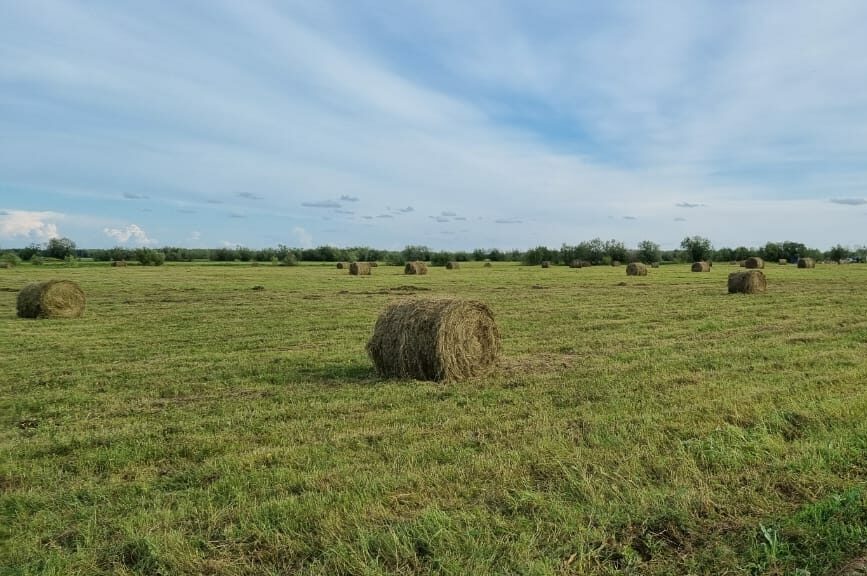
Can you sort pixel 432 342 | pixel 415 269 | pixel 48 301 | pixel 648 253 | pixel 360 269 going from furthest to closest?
pixel 648 253
pixel 415 269
pixel 360 269
pixel 48 301
pixel 432 342

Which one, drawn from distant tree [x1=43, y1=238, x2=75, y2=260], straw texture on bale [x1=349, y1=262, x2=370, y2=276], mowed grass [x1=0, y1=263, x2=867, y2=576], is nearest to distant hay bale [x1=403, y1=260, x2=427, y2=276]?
straw texture on bale [x1=349, y1=262, x2=370, y2=276]

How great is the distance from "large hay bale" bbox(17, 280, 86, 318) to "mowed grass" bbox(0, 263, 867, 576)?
9.26 meters

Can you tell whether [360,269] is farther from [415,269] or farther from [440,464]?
[440,464]

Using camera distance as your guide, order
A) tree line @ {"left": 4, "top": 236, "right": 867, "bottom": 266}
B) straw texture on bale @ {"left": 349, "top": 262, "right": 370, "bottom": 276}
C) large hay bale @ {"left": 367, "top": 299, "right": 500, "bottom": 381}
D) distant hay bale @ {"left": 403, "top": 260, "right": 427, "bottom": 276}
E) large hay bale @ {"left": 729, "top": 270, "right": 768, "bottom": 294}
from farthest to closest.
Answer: tree line @ {"left": 4, "top": 236, "right": 867, "bottom": 266}
distant hay bale @ {"left": 403, "top": 260, "right": 427, "bottom": 276}
straw texture on bale @ {"left": 349, "top": 262, "right": 370, "bottom": 276}
large hay bale @ {"left": 729, "top": 270, "right": 768, "bottom": 294}
large hay bale @ {"left": 367, "top": 299, "right": 500, "bottom": 381}

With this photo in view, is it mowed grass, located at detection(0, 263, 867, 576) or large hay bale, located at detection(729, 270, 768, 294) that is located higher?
large hay bale, located at detection(729, 270, 768, 294)

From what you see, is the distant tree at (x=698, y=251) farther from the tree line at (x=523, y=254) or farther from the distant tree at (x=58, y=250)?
the distant tree at (x=58, y=250)

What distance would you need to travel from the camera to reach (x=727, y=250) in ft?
335

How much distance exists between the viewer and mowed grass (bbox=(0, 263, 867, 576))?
3.91 meters

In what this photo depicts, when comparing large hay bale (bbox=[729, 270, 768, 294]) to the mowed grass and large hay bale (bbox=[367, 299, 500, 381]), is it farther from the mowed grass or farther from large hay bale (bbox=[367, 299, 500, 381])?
large hay bale (bbox=[367, 299, 500, 381])

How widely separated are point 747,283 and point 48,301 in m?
28.1

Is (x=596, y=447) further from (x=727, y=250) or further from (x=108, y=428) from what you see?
(x=727, y=250)

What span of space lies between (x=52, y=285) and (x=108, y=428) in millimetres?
16326

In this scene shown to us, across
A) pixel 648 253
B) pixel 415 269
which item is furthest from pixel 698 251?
pixel 415 269

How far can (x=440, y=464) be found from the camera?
217 inches
